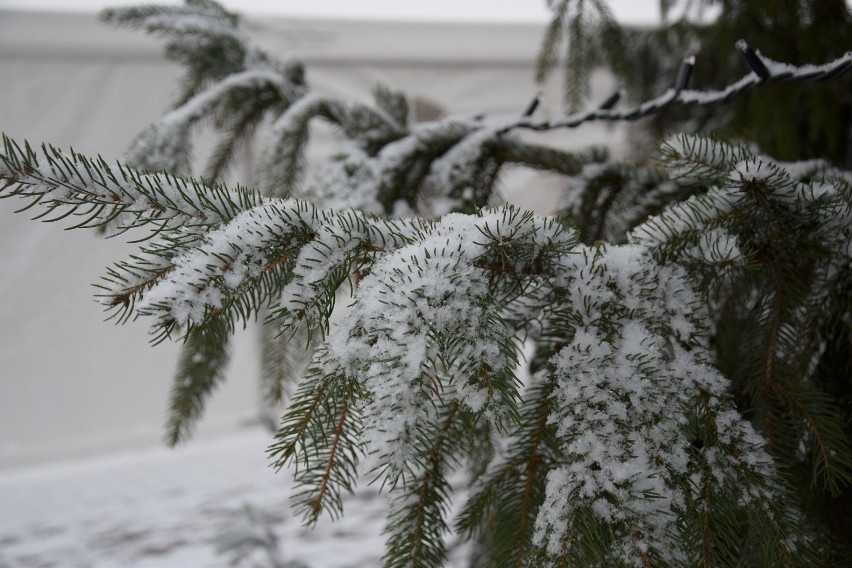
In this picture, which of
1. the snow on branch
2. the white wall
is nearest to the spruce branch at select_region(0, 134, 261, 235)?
the snow on branch

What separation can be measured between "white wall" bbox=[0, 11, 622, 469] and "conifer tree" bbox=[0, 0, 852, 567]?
263 cm

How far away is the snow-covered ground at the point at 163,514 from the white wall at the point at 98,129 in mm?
165

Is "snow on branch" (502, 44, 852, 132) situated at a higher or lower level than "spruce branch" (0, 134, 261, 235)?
higher

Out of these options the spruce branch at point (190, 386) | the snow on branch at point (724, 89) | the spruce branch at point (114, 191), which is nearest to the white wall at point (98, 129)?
the spruce branch at point (190, 386)

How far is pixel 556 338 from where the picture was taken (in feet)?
1.51

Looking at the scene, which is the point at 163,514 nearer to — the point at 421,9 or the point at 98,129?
the point at 98,129

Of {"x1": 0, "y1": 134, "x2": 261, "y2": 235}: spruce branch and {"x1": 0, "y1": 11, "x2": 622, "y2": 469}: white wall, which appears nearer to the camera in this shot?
{"x1": 0, "y1": 134, "x2": 261, "y2": 235}: spruce branch

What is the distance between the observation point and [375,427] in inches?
13.2

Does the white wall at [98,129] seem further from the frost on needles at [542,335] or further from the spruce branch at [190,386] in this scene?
the frost on needles at [542,335]

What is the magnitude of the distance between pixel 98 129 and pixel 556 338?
310 cm

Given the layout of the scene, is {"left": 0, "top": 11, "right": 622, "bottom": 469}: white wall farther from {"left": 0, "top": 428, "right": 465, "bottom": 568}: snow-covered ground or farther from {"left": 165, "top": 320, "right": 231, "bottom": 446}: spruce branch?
{"left": 165, "top": 320, "right": 231, "bottom": 446}: spruce branch

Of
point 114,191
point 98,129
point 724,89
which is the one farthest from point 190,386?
point 98,129

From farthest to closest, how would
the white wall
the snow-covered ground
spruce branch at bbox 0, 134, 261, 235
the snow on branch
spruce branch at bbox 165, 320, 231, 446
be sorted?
the white wall → the snow-covered ground → spruce branch at bbox 165, 320, 231, 446 → the snow on branch → spruce branch at bbox 0, 134, 261, 235

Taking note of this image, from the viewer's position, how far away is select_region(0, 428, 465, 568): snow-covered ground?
1.86 m
